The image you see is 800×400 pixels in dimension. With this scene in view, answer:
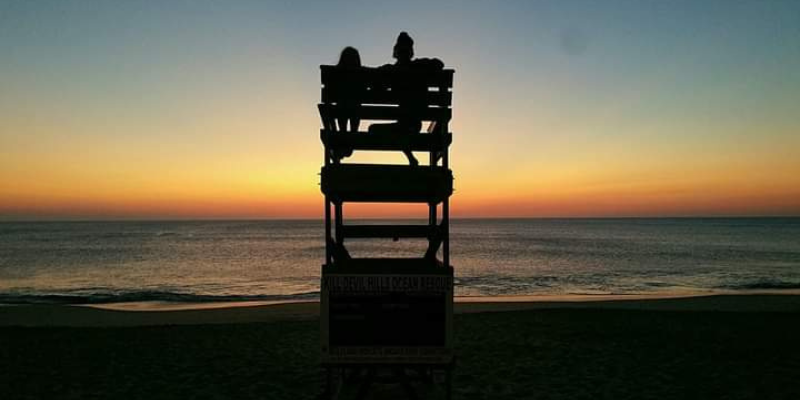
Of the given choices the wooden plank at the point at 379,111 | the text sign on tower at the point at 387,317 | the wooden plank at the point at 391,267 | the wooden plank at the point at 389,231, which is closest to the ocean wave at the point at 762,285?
the wooden plank at the point at 389,231

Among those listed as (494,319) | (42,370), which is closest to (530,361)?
(494,319)

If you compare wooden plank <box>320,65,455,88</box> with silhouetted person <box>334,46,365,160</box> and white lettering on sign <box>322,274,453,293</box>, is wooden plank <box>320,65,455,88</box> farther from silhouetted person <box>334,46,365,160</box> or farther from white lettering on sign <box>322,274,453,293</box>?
white lettering on sign <box>322,274,453,293</box>

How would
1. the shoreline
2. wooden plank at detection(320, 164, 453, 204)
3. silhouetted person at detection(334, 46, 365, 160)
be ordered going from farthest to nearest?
the shoreline < silhouetted person at detection(334, 46, 365, 160) < wooden plank at detection(320, 164, 453, 204)

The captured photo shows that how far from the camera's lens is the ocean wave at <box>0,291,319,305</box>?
73.4 ft

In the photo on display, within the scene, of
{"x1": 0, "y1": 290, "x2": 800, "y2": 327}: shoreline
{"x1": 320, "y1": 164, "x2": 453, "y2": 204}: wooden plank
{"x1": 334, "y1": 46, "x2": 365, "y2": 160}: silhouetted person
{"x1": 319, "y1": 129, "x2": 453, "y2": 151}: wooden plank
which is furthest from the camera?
{"x1": 0, "y1": 290, "x2": 800, "y2": 327}: shoreline

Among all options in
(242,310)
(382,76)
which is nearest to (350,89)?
(382,76)

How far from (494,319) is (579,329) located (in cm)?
231

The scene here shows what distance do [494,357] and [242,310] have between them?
11262mm

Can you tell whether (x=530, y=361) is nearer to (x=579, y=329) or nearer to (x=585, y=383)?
(x=585, y=383)

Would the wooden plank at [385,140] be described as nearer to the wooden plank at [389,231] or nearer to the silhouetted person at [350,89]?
the silhouetted person at [350,89]

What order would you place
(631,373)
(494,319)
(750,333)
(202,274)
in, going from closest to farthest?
(631,373)
(750,333)
(494,319)
(202,274)

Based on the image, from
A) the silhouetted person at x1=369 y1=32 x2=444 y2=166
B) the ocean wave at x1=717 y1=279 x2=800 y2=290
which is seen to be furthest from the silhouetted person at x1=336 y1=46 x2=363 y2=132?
the ocean wave at x1=717 y1=279 x2=800 y2=290

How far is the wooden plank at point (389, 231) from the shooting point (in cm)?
525

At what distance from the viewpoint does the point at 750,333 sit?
11.7 meters
